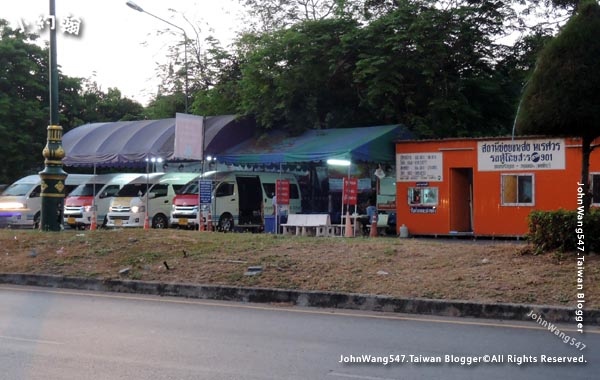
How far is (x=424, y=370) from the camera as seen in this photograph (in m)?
6.58

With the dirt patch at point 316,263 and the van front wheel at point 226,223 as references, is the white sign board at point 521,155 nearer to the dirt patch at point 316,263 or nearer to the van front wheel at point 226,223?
the dirt patch at point 316,263

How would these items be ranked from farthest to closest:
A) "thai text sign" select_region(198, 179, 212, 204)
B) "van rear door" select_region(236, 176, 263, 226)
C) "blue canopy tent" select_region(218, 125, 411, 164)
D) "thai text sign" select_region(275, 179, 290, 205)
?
"van rear door" select_region(236, 176, 263, 226), "thai text sign" select_region(275, 179, 290, 205), "thai text sign" select_region(198, 179, 212, 204), "blue canopy tent" select_region(218, 125, 411, 164)

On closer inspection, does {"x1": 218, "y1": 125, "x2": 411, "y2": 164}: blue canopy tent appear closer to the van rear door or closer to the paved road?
the van rear door

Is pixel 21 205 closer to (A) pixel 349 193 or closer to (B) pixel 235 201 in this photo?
(B) pixel 235 201

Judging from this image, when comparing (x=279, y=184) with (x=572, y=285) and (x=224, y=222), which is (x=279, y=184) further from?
(x=572, y=285)

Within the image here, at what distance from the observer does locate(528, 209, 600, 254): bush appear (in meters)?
11.2

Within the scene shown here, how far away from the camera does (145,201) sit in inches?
1025

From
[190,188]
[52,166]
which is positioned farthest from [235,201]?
[52,166]

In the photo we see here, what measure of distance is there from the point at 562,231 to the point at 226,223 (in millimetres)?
15842

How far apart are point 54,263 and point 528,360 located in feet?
35.4

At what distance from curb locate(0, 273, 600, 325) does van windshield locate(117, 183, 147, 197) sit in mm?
12356

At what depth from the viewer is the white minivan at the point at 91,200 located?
87.8ft

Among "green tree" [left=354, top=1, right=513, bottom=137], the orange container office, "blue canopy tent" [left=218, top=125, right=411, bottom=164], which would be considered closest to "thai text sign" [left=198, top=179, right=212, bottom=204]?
"blue canopy tent" [left=218, top=125, right=411, bottom=164]

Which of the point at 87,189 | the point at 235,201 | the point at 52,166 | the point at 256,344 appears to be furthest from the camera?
the point at 87,189
